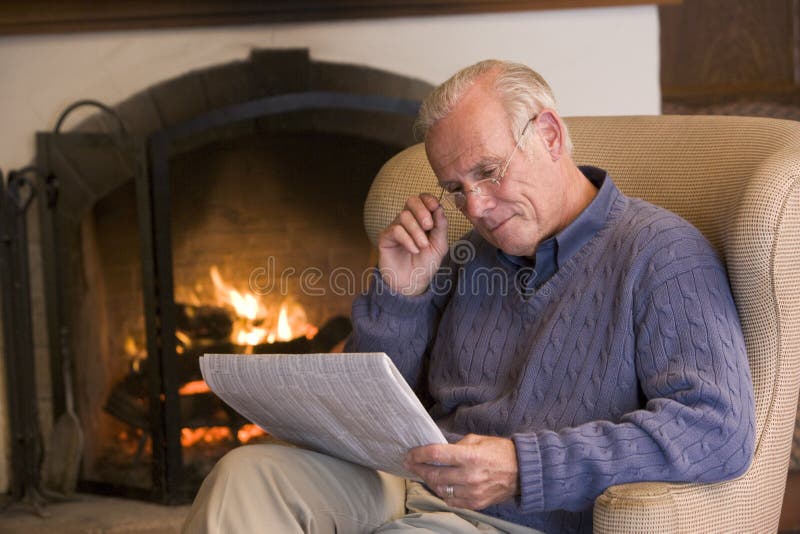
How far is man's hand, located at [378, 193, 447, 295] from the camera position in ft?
5.11

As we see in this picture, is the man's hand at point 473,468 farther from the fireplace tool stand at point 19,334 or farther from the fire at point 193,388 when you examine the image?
the fireplace tool stand at point 19,334

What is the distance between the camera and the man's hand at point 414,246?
5.11 feet

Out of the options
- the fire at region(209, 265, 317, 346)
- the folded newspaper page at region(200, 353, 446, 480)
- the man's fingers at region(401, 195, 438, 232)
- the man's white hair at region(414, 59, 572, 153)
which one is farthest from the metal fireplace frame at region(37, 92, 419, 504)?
the folded newspaper page at region(200, 353, 446, 480)

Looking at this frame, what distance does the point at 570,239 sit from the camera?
4.63 ft

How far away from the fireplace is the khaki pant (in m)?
1.21

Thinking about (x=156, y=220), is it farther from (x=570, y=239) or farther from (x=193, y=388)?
(x=570, y=239)

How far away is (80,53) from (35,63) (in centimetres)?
11

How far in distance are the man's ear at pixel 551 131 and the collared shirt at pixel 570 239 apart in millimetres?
83

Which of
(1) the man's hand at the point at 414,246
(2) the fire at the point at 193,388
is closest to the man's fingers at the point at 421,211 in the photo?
(1) the man's hand at the point at 414,246

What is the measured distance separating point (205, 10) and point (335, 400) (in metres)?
1.55

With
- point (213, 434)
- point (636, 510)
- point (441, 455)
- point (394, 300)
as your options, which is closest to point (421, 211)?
point (394, 300)

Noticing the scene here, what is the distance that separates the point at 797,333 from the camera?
134cm

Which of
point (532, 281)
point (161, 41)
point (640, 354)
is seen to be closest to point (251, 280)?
point (161, 41)

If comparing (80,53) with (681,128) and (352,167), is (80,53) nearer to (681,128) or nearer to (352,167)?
(352,167)
